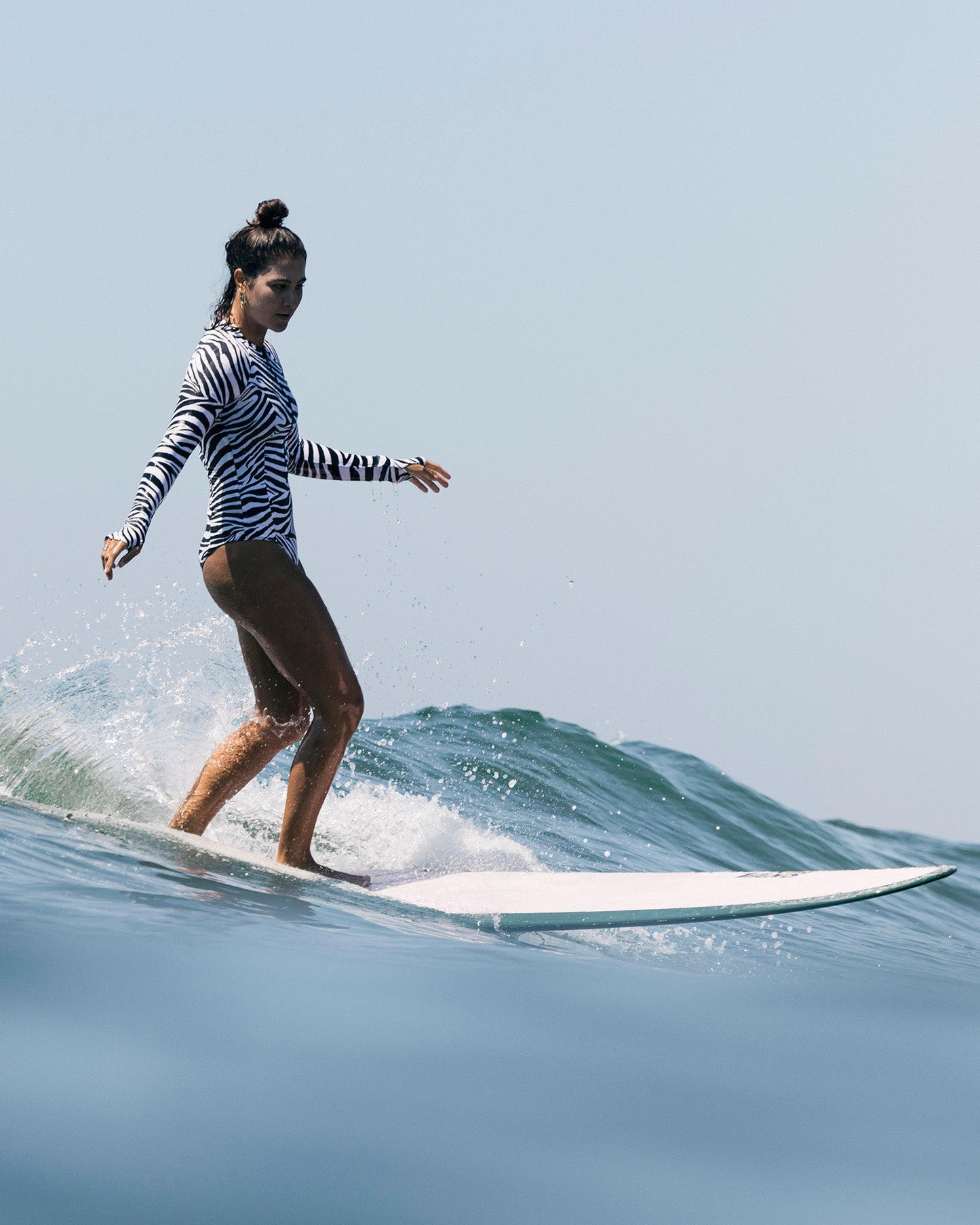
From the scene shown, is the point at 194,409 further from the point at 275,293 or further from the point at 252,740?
the point at 252,740

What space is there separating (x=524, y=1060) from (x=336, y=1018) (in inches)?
12.4

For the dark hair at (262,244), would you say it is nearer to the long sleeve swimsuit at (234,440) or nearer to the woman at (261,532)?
the woman at (261,532)

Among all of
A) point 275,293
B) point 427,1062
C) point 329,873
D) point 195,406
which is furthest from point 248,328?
point 427,1062

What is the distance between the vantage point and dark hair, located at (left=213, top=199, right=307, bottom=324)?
3480mm

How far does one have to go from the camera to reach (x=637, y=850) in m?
6.23

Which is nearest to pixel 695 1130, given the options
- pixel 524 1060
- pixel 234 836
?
pixel 524 1060

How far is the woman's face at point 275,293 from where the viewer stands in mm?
3482

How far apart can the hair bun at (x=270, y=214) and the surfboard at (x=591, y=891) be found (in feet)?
6.56

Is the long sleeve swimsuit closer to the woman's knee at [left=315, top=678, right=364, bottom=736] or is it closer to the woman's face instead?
the woman's face

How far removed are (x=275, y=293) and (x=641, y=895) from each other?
2.19 metres

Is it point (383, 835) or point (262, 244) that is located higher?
point (262, 244)

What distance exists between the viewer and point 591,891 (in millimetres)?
3293

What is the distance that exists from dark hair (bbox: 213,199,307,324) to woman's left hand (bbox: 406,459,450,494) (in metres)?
0.92

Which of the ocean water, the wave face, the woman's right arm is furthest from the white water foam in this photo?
the woman's right arm
